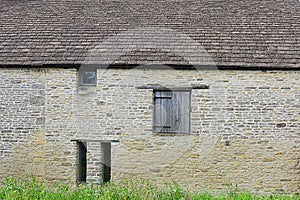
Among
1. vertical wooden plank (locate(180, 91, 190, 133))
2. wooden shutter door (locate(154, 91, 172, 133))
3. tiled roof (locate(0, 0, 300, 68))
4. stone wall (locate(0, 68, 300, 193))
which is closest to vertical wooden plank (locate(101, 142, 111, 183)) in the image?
stone wall (locate(0, 68, 300, 193))

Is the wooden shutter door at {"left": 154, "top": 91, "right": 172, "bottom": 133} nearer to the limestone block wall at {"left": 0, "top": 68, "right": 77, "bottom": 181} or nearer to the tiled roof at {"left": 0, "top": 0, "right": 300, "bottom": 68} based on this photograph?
the tiled roof at {"left": 0, "top": 0, "right": 300, "bottom": 68}

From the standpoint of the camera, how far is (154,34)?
10859 mm

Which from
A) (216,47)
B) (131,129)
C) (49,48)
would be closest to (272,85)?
(216,47)

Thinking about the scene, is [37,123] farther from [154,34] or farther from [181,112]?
[154,34]

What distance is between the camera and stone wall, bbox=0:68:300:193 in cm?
963

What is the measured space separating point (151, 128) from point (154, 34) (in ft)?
9.82

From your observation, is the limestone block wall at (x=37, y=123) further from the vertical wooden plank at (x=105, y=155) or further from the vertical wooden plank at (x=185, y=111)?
the vertical wooden plank at (x=185, y=111)

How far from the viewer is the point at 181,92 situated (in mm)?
10023

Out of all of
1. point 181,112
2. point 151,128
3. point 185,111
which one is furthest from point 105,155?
point 185,111

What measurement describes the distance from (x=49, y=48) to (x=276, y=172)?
24.0ft

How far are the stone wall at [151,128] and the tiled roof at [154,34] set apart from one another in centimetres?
40

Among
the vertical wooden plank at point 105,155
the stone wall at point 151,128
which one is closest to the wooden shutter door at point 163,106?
the stone wall at point 151,128

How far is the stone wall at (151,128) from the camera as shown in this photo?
9.63 metres

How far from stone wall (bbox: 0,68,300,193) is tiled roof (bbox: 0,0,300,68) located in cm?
40
